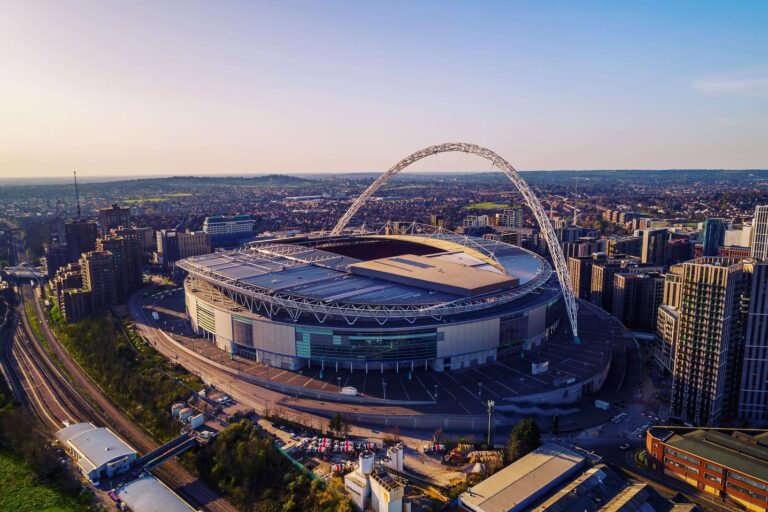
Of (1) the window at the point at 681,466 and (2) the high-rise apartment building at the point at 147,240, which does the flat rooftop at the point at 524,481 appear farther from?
(2) the high-rise apartment building at the point at 147,240

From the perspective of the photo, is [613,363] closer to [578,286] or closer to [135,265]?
[578,286]

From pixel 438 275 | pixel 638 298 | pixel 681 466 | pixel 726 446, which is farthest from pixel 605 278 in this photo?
pixel 681 466

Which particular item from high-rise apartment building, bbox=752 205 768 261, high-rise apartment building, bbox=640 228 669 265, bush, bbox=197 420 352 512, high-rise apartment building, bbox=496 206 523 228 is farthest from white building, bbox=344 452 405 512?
high-rise apartment building, bbox=496 206 523 228

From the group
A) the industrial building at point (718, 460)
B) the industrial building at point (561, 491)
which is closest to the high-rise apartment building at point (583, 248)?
the industrial building at point (718, 460)

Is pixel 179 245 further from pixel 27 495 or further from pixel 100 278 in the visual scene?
pixel 27 495

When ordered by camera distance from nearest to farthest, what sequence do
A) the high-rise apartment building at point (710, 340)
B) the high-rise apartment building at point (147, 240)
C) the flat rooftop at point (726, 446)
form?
the flat rooftop at point (726, 446) → the high-rise apartment building at point (710, 340) → the high-rise apartment building at point (147, 240)

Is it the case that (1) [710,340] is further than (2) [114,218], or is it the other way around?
(2) [114,218]

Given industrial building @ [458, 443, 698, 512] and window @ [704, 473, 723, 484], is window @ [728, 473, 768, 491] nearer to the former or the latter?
window @ [704, 473, 723, 484]

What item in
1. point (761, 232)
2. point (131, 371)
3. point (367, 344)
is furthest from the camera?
point (761, 232)
